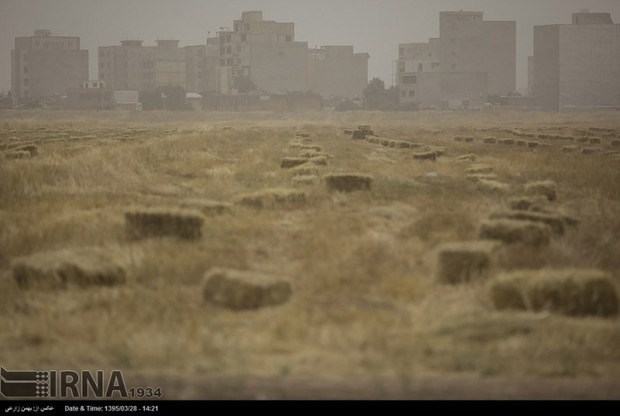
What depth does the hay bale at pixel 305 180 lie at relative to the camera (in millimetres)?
22092

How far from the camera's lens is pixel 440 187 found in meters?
22.9

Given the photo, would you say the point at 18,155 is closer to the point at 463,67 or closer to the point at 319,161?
the point at 319,161

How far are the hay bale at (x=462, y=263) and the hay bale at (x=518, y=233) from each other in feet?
6.24

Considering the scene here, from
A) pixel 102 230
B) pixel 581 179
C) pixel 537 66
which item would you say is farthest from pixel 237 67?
pixel 102 230

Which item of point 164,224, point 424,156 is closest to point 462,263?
point 164,224

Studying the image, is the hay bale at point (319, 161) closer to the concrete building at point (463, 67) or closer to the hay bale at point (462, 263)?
the hay bale at point (462, 263)

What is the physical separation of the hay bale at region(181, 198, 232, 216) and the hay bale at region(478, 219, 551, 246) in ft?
16.2

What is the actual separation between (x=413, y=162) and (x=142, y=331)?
74.9 feet

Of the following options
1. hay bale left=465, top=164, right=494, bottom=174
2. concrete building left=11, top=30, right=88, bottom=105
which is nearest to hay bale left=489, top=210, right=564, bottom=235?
hay bale left=465, top=164, right=494, bottom=174

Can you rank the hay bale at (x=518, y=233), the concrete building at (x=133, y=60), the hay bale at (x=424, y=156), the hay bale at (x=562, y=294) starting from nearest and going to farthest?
the hay bale at (x=562, y=294) → the hay bale at (x=518, y=233) → the hay bale at (x=424, y=156) → the concrete building at (x=133, y=60)

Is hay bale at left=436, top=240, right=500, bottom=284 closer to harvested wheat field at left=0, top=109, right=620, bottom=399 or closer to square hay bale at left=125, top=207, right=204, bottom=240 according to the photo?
harvested wheat field at left=0, top=109, right=620, bottom=399

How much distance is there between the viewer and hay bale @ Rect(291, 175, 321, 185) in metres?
22.1

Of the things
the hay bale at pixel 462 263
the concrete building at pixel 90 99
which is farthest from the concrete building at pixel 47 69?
the hay bale at pixel 462 263
